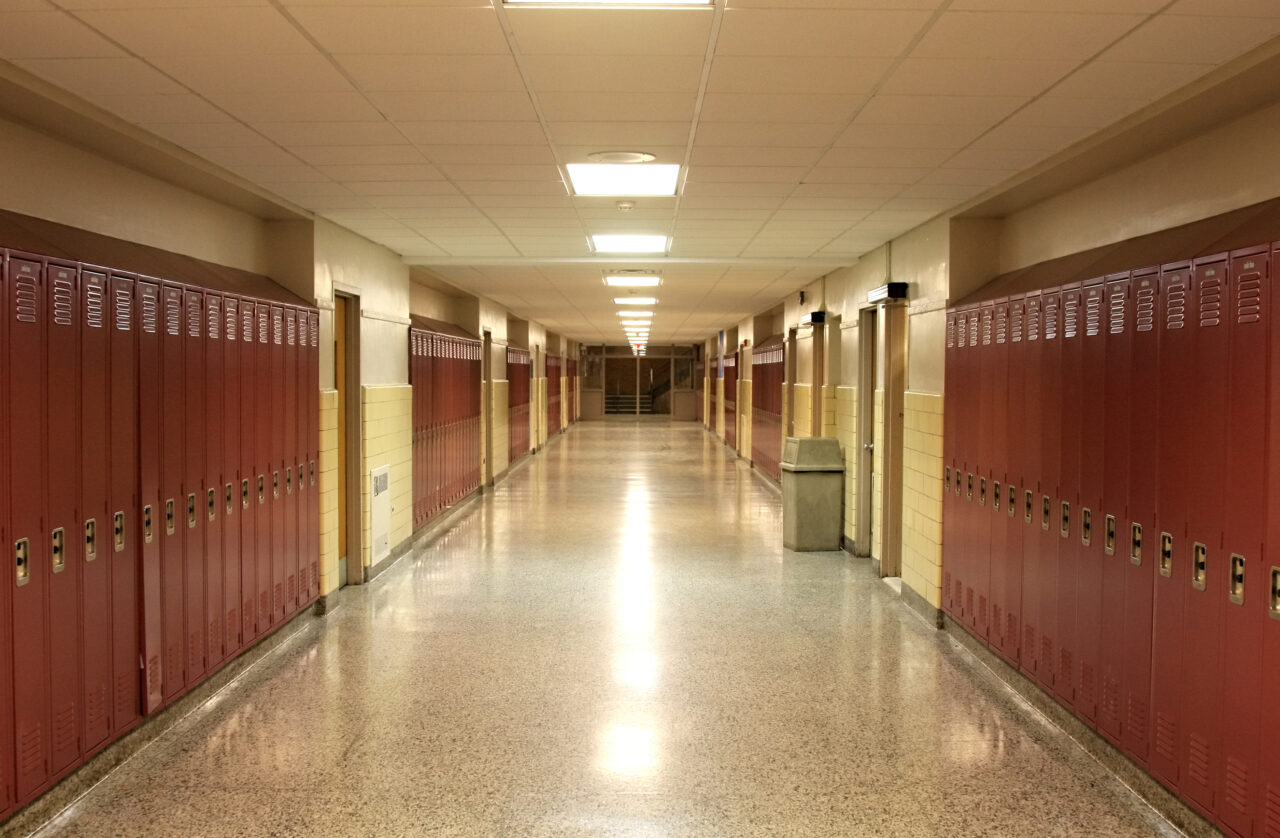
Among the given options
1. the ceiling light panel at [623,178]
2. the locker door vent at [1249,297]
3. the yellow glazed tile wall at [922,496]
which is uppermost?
the ceiling light panel at [623,178]

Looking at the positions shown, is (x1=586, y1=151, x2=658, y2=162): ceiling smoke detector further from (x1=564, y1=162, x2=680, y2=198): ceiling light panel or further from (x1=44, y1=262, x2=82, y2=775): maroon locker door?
(x1=44, y1=262, x2=82, y2=775): maroon locker door

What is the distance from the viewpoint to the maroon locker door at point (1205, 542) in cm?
271

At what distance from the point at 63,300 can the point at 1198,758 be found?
13.0 feet

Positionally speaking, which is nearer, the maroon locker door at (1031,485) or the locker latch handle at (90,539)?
the locker latch handle at (90,539)

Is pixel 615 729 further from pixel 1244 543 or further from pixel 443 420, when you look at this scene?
pixel 443 420

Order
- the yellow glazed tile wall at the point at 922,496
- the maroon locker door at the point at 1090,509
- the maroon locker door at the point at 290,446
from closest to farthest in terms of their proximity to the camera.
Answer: the maroon locker door at the point at 1090,509
the maroon locker door at the point at 290,446
the yellow glazed tile wall at the point at 922,496

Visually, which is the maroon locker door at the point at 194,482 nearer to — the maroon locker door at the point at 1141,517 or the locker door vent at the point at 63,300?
the locker door vent at the point at 63,300

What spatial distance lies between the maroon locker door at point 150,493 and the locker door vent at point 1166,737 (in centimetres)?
375

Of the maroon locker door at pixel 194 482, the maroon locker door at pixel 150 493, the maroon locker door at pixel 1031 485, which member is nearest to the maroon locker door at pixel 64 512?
the maroon locker door at pixel 150 493

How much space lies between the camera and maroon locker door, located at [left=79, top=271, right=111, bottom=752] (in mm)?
3156

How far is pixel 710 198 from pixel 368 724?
325cm

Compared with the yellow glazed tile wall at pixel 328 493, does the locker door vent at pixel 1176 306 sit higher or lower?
higher

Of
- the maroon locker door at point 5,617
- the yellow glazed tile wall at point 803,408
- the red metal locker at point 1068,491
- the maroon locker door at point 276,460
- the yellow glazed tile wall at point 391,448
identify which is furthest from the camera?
the yellow glazed tile wall at point 803,408

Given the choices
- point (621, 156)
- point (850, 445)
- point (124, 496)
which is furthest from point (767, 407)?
point (124, 496)
